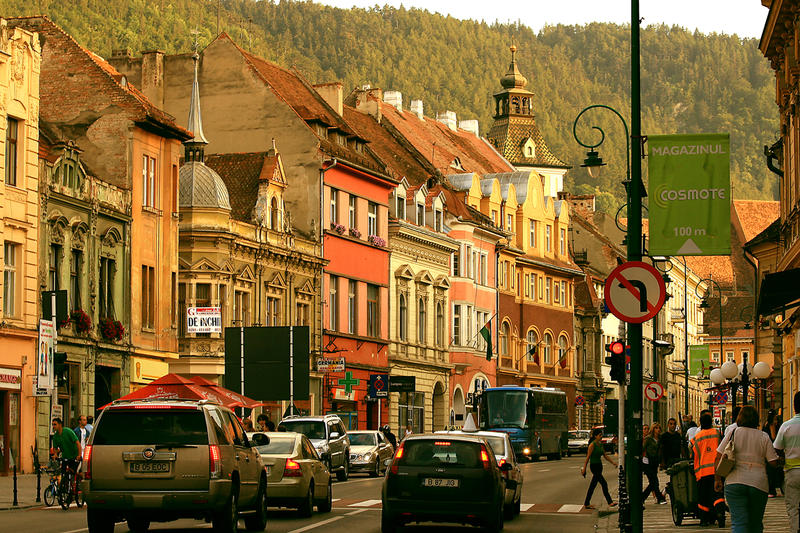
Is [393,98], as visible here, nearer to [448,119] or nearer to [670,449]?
[448,119]

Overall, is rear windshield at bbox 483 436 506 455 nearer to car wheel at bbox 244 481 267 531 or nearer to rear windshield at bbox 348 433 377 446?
car wheel at bbox 244 481 267 531

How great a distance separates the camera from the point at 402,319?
71.7 meters

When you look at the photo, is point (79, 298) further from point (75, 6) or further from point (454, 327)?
point (75, 6)

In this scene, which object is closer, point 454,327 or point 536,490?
point 536,490

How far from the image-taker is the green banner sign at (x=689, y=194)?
746 inches

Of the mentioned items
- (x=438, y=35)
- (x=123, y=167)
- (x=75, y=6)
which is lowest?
(x=123, y=167)

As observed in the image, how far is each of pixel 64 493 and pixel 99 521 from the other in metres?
9.92

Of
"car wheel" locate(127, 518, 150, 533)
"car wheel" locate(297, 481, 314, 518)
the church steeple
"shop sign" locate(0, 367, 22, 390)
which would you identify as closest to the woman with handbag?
"car wheel" locate(127, 518, 150, 533)

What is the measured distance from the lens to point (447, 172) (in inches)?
3305

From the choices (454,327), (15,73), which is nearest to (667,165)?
(15,73)

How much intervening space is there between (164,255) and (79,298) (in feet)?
20.6

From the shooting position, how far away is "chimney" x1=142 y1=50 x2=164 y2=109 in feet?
209

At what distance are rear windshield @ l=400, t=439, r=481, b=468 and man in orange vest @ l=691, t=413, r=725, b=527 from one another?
12.0ft

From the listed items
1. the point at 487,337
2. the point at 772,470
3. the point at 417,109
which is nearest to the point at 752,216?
the point at 417,109
